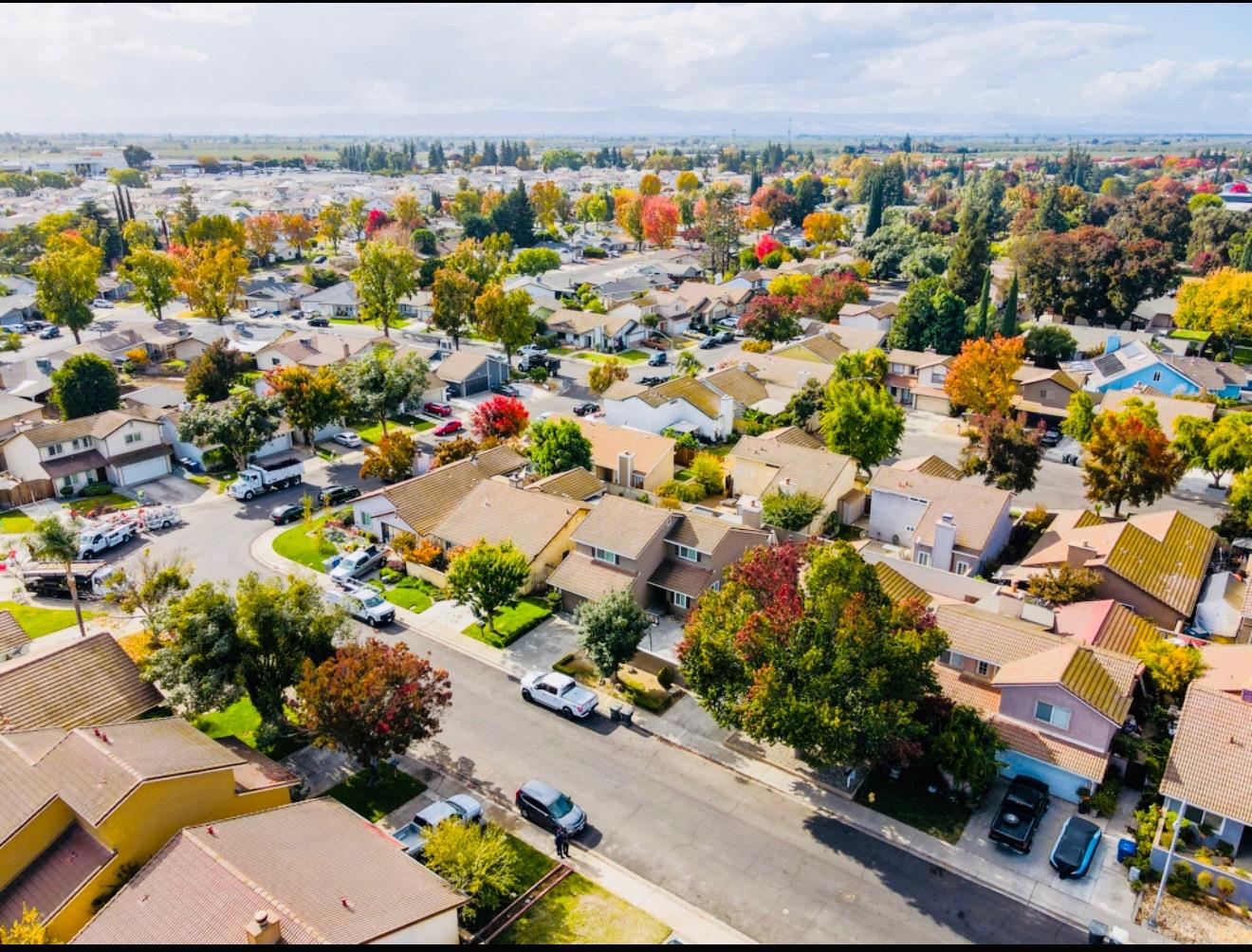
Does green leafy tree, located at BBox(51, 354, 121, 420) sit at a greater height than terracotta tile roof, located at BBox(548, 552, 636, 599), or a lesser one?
greater

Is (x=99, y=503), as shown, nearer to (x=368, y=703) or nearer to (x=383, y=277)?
(x=368, y=703)

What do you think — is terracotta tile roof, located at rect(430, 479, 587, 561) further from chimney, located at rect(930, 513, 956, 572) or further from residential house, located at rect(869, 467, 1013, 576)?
chimney, located at rect(930, 513, 956, 572)

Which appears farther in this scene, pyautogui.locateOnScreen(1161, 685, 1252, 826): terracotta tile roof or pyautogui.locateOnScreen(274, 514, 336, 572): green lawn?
pyautogui.locateOnScreen(274, 514, 336, 572): green lawn

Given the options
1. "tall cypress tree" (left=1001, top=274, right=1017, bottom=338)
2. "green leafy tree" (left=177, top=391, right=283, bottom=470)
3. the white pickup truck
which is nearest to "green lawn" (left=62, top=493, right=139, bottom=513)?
"green leafy tree" (left=177, top=391, right=283, bottom=470)

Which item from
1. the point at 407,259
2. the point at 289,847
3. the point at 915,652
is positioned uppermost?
the point at 407,259

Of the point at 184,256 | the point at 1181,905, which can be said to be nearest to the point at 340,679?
the point at 1181,905

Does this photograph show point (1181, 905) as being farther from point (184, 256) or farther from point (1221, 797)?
point (184, 256)

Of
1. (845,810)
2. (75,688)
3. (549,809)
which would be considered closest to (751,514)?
(845,810)
